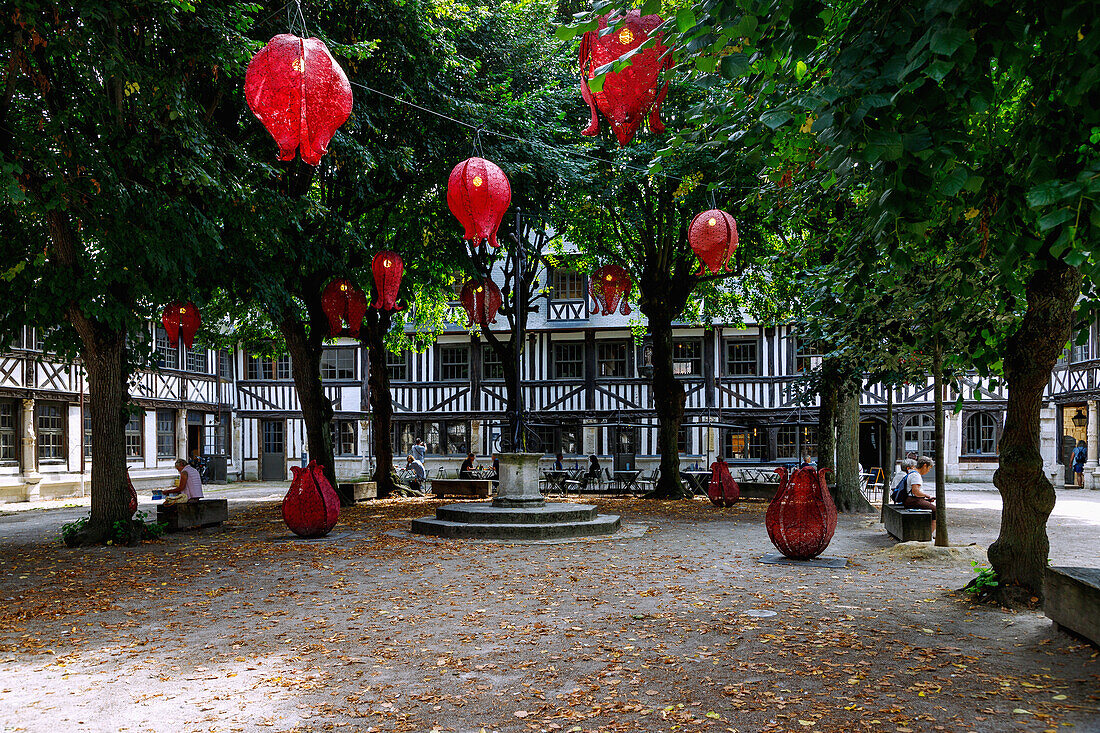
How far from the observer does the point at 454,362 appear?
30.8m

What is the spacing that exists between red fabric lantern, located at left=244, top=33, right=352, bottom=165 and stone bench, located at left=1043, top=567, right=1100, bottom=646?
561 cm

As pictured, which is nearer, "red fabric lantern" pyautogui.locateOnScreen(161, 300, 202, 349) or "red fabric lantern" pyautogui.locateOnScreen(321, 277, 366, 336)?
"red fabric lantern" pyautogui.locateOnScreen(321, 277, 366, 336)

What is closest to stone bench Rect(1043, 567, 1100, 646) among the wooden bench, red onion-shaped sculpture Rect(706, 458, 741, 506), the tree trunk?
the tree trunk

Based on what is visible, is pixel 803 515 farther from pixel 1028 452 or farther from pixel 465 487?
pixel 465 487

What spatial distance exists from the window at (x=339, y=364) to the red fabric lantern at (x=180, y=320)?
65.1 ft

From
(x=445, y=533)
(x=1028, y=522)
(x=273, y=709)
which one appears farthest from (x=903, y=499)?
(x=273, y=709)

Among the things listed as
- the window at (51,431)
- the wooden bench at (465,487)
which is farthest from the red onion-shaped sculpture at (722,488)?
the window at (51,431)

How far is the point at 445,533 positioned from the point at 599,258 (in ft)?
35.2

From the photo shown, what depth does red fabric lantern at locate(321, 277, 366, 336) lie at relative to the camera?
468 inches

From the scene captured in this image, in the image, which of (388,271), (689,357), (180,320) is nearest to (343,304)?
(388,271)

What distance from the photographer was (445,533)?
12.6 m

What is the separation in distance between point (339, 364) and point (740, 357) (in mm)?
14774

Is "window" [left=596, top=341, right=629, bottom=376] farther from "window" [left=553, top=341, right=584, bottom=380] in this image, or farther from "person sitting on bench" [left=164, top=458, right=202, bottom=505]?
"person sitting on bench" [left=164, top=458, right=202, bottom=505]

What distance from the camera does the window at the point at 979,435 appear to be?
3027cm
